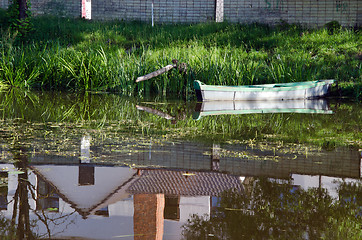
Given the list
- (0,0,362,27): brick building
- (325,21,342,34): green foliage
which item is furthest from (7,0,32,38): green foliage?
(325,21,342,34): green foliage

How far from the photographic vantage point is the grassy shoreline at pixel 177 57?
1072 centimetres

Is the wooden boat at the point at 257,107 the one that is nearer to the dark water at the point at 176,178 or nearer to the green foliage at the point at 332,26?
the dark water at the point at 176,178

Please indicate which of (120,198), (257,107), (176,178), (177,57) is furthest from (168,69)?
(120,198)

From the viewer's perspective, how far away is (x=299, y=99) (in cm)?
1077

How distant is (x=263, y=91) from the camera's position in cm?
1007

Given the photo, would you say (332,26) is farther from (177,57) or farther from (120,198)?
(120,198)

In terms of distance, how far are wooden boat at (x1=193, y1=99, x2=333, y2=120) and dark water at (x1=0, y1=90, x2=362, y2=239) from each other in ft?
4.34

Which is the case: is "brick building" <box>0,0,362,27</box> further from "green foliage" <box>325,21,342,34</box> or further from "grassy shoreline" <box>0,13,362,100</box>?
"grassy shoreline" <box>0,13,362,100</box>

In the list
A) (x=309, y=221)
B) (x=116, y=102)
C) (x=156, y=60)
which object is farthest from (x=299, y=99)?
(x=309, y=221)

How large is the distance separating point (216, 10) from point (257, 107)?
913 centimetres

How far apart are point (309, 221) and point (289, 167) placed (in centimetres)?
131

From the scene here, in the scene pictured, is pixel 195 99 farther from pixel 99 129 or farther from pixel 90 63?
pixel 99 129

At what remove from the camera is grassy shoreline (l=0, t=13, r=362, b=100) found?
1072 centimetres

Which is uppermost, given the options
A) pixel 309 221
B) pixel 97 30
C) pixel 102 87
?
pixel 97 30
